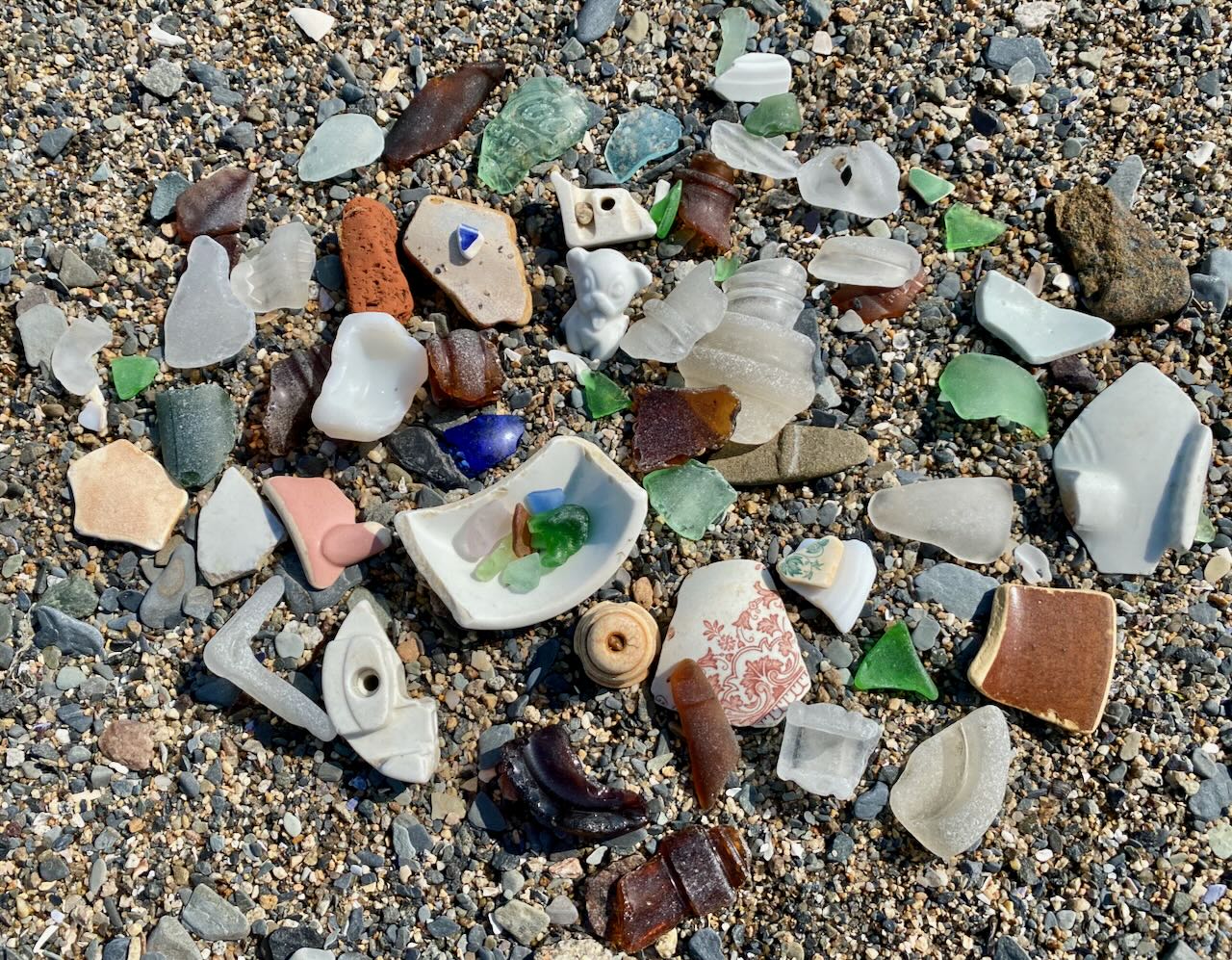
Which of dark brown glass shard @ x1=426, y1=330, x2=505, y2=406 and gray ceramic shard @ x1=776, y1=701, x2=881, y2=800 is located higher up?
dark brown glass shard @ x1=426, y1=330, x2=505, y2=406

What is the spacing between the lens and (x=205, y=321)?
209 centimetres

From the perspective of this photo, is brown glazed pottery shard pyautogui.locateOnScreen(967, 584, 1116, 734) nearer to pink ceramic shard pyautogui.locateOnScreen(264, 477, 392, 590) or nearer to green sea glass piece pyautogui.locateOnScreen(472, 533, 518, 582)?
green sea glass piece pyautogui.locateOnScreen(472, 533, 518, 582)

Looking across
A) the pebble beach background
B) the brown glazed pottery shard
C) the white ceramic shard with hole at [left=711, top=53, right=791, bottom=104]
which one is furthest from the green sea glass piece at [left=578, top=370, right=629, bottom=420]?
the brown glazed pottery shard

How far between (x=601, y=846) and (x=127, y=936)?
0.85 meters

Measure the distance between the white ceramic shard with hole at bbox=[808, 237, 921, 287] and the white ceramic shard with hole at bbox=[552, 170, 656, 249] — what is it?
37 centimetres

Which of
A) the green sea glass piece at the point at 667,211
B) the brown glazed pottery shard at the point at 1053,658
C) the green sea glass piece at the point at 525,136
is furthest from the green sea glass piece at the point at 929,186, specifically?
the brown glazed pottery shard at the point at 1053,658

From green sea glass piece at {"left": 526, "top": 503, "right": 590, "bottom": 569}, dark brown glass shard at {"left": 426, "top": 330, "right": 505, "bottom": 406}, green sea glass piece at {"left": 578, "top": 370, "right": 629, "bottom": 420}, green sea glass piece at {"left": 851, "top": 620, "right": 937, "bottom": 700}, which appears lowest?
green sea glass piece at {"left": 851, "top": 620, "right": 937, "bottom": 700}

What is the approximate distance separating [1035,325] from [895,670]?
0.77m

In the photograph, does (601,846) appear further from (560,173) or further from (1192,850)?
(560,173)

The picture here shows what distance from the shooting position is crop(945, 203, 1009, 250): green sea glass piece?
7.22ft

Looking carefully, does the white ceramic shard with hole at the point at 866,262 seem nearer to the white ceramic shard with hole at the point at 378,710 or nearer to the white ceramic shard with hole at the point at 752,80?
the white ceramic shard with hole at the point at 752,80

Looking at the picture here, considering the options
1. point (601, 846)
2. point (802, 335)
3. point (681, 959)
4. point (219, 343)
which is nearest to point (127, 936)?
point (601, 846)

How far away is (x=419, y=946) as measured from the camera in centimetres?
185

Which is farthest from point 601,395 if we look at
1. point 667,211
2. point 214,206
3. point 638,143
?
point 214,206
